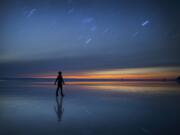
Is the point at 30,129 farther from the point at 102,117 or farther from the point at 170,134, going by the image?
the point at 170,134

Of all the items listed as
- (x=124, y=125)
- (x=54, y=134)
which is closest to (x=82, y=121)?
(x=124, y=125)

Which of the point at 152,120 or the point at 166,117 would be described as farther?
the point at 166,117

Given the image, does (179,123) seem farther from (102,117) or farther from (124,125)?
(102,117)

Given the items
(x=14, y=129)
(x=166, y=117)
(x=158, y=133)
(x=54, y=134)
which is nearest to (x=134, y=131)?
(x=158, y=133)

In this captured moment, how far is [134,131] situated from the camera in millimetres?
5836

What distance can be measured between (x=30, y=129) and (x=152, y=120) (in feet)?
11.8

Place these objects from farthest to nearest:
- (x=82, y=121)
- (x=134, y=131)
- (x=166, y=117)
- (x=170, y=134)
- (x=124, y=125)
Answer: (x=166, y=117) → (x=82, y=121) → (x=124, y=125) → (x=134, y=131) → (x=170, y=134)

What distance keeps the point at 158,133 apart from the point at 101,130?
1350mm

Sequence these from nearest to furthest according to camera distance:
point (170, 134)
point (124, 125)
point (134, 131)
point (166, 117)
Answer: point (170, 134) < point (134, 131) < point (124, 125) < point (166, 117)

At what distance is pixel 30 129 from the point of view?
6102 mm

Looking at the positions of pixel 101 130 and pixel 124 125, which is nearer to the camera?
pixel 101 130

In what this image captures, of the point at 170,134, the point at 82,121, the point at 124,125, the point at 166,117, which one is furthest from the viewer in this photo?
the point at 166,117

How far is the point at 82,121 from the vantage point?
7.26 meters

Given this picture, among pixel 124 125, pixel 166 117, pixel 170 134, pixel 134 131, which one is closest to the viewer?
pixel 170 134
